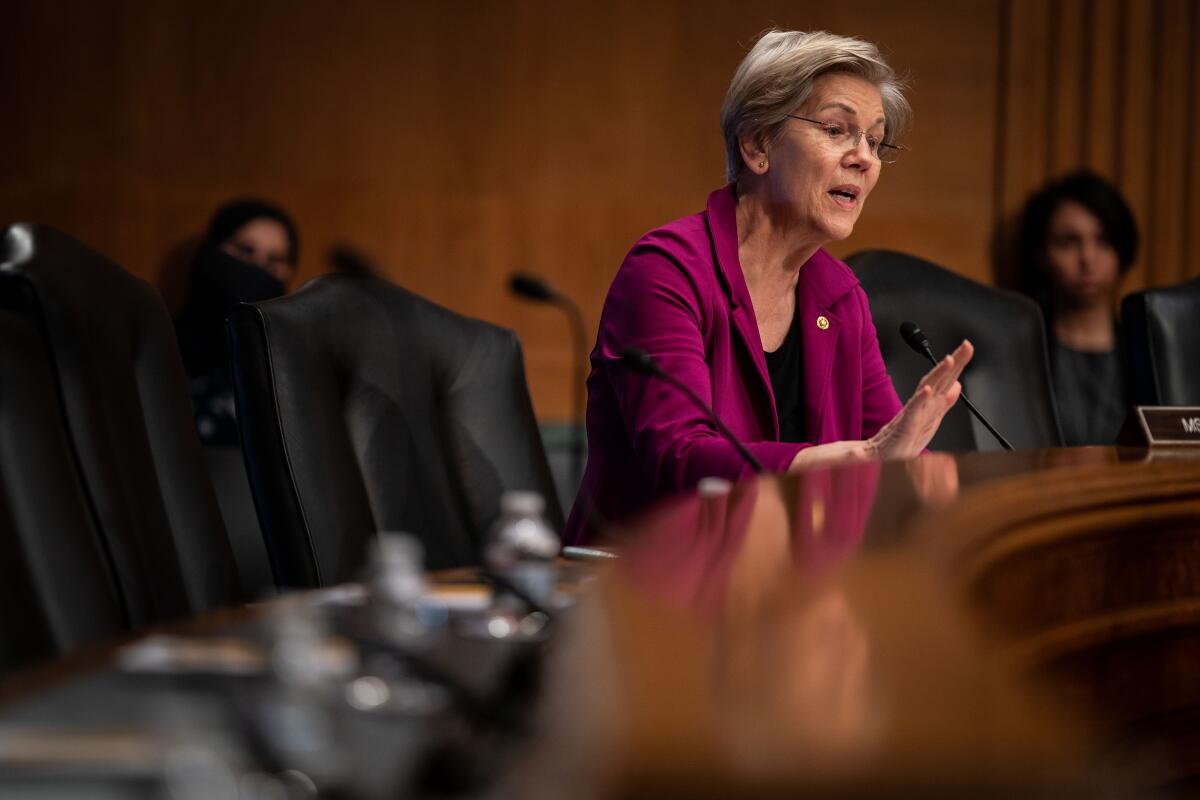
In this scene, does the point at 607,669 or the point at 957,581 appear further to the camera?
the point at 957,581

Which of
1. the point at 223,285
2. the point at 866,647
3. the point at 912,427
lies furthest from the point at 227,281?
the point at 866,647

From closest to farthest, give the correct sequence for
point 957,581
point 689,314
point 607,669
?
point 607,669 → point 957,581 → point 689,314

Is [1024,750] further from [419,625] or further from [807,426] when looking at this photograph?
[807,426]

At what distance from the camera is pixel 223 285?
11.8 feet

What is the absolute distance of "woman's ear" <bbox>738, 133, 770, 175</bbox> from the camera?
222 centimetres

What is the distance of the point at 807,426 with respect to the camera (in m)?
2.17

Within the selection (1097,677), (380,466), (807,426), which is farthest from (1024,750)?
(807,426)

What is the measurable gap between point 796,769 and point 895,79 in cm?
202

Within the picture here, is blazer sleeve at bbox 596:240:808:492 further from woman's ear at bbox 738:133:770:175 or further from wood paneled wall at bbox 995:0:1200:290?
wood paneled wall at bbox 995:0:1200:290

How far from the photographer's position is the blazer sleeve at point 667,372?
177 cm

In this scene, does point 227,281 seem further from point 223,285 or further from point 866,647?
point 866,647

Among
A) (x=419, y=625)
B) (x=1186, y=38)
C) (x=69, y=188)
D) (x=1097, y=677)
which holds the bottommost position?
(x=1097, y=677)

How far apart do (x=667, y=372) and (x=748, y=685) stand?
1.36m

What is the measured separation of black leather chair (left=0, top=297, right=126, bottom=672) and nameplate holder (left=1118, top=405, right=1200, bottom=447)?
1.42 metres
